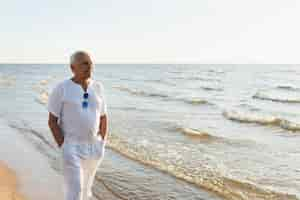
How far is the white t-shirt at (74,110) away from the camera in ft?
11.5

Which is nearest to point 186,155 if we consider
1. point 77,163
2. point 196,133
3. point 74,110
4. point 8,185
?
point 196,133

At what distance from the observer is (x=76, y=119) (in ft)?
11.6

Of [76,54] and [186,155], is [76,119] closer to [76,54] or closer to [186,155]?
[76,54]

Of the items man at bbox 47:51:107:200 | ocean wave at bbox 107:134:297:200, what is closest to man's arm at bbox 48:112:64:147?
man at bbox 47:51:107:200

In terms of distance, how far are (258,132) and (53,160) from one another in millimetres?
7730

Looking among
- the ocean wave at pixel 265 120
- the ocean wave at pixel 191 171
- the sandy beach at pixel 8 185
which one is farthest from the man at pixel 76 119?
the ocean wave at pixel 265 120

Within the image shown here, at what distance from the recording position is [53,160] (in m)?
7.72

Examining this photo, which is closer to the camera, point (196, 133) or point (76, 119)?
point (76, 119)

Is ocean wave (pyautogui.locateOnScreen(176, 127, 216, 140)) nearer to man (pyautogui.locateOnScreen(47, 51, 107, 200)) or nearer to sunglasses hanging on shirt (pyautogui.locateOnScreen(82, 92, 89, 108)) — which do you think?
man (pyautogui.locateOnScreen(47, 51, 107, 200))

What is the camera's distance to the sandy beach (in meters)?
5.48

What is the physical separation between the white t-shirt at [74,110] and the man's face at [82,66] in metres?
0.10

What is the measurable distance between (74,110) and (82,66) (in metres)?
0.42

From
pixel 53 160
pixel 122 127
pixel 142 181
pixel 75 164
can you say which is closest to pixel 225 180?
pixel 142 181

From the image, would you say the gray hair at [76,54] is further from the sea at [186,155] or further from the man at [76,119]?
the sea at [186,155]
